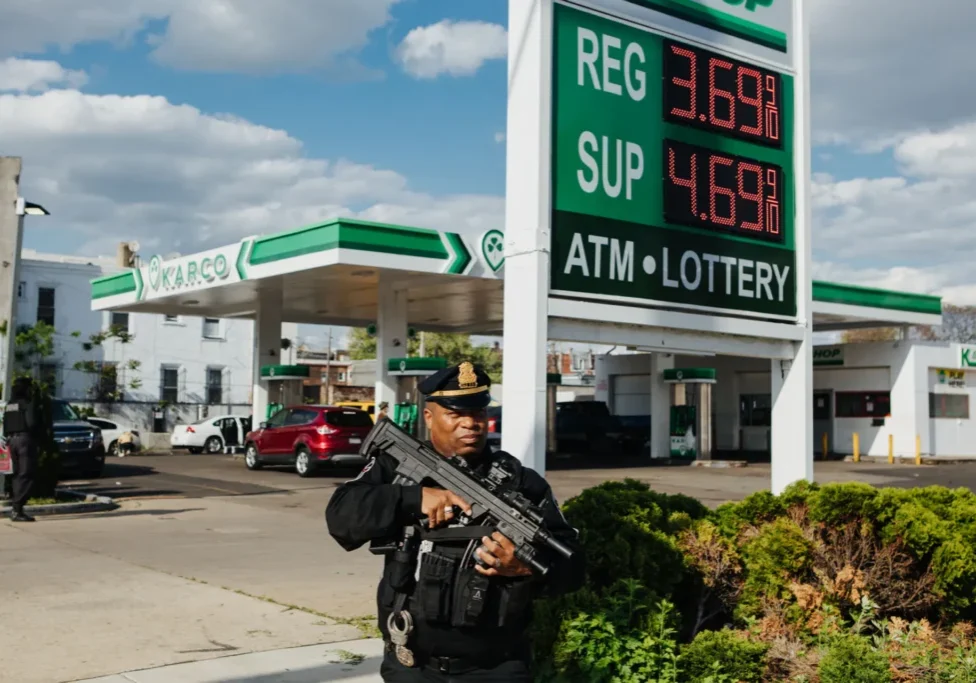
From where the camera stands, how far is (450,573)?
3340 millimetres

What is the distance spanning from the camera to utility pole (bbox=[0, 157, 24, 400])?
15375 millimetres

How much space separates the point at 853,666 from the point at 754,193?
404 centimetres

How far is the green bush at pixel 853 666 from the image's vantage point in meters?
5.12

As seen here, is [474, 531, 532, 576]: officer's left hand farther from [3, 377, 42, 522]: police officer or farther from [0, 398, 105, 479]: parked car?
[0, 398, 105, 479]: parked car

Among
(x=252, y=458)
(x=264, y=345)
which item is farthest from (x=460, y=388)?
(x=264, y=345)

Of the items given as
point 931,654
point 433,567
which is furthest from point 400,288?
point 433,567

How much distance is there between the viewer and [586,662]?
5.10 meters

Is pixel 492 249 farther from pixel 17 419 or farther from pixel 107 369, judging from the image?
pixel 107 369

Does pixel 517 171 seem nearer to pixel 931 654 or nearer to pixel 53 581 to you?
pixel 931 654

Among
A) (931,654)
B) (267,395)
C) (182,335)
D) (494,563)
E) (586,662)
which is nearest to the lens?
(494,563)

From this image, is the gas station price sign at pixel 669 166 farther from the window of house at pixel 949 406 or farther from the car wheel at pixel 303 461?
the window of house at pixel 949 406

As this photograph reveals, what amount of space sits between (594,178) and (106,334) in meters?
38.6

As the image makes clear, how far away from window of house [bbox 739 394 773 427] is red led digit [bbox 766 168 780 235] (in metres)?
28.0

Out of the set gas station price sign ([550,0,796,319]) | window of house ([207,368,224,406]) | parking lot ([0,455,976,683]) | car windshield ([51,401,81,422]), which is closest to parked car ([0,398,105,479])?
car windshield ([51,401,81,422])
